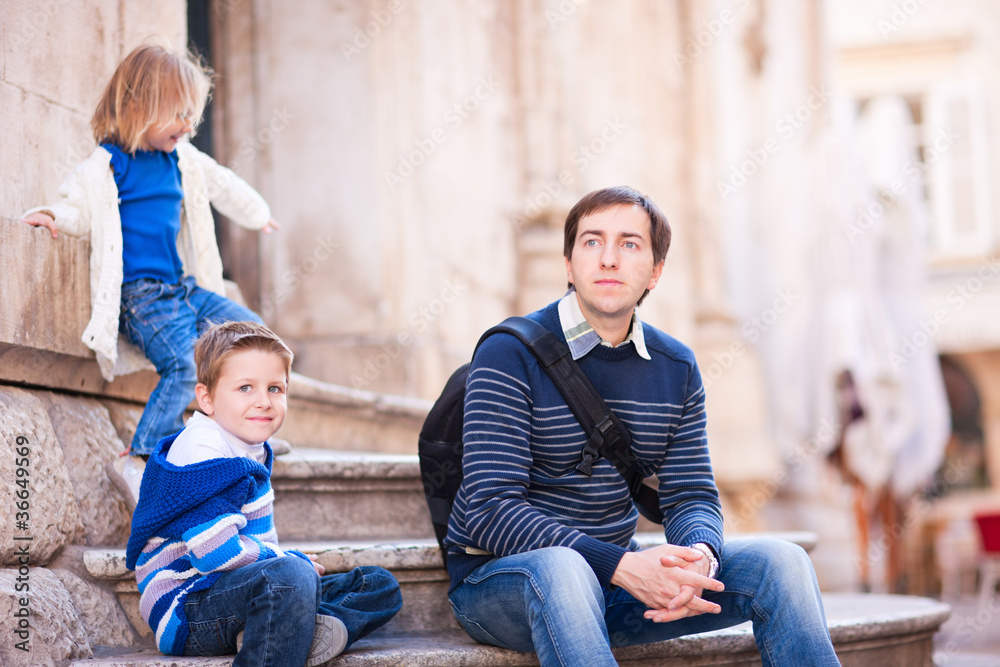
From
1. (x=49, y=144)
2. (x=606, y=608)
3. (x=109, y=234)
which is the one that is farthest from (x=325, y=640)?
(x=49, y=144)

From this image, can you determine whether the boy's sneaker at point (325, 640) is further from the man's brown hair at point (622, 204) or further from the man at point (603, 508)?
the man's brown hair at point (622, 204)

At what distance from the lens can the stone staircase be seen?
2.32 metres

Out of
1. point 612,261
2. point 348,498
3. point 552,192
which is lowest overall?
point 348,498

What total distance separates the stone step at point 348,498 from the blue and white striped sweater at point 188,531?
0.67 m

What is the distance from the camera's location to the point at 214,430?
223 cm

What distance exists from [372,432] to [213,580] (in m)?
2.25

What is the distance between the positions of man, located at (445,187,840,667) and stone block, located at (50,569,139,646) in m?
0.80

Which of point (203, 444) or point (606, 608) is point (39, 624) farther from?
point (606, 608)

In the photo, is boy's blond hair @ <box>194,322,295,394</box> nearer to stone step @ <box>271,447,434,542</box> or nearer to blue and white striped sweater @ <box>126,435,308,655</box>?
blue and white striped sweater @ <box>126,435,308,655</box>

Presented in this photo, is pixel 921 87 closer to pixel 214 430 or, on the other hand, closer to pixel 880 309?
pixel 880 309

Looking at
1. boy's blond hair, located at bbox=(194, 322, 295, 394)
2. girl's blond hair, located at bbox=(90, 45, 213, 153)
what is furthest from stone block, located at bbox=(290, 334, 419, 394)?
boy's blond hair, located at bbox=(194, 322, 295, 394)

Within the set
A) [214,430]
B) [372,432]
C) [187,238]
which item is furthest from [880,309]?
[214,430]

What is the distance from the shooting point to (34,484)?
246 centimetres

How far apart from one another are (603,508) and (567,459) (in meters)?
0.15
